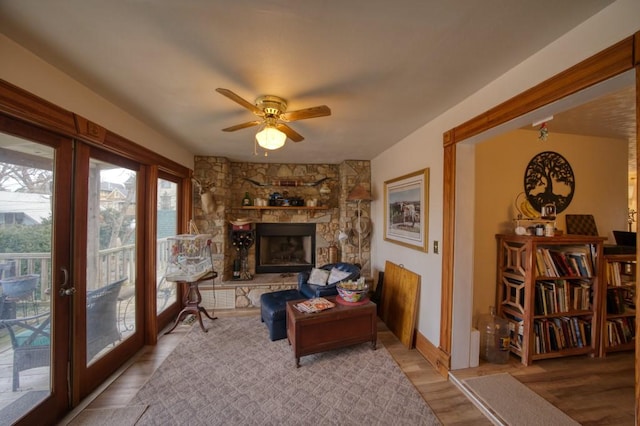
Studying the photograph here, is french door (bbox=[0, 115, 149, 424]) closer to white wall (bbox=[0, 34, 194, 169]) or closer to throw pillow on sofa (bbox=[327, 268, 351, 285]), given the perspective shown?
white wall (bbox=[0, 34, 194, 169])

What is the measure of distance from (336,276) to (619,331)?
10.3 ft

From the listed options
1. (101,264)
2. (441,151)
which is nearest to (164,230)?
(101,264)

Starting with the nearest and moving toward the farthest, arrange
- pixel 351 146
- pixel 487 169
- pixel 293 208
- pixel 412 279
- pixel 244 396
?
1. pixel 244 396
2. pixel 487 169
3. pixel 412 279
4. pixel 351 146
5. pixel 293 208

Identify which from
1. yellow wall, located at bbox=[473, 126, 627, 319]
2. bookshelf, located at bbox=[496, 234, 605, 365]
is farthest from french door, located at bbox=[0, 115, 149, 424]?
bookshelf, located at bbox=[496, 234, 605, 365]

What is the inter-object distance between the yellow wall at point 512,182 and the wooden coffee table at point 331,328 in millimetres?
1234

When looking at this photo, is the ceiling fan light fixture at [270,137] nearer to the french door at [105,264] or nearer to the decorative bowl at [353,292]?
the french door at [105,264]

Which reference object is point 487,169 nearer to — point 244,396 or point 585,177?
point 585,177

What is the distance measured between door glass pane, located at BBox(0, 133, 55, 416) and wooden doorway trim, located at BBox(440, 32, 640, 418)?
10.4 feet


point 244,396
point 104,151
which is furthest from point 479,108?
point 104,151

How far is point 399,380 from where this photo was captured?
2109 millimetres

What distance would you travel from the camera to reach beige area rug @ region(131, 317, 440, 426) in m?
1.74

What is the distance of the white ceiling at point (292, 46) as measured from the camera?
3.52 ft

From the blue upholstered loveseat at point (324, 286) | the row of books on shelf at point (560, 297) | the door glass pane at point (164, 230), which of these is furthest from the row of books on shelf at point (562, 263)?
the door glass pane at point (164, 230)

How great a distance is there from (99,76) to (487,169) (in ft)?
11.8
